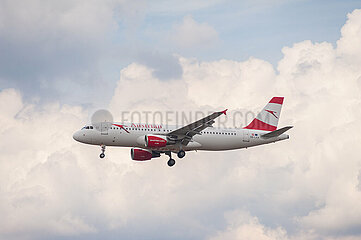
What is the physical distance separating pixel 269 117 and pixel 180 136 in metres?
17.3

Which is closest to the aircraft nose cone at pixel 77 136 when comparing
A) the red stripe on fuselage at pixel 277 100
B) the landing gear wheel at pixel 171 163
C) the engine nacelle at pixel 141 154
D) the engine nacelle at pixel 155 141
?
the engine nacelle at pixel 155 141

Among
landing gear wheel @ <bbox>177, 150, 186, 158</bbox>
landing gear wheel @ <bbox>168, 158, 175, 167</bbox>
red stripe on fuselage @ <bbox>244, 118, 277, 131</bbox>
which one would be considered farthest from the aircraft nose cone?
red stripe on fuselage @ <bbox>244, 118, 277, 131</bbox>

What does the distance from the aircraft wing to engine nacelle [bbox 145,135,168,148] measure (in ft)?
4.66

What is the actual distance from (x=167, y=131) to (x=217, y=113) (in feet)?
37.0

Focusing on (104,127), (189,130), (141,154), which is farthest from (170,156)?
(104,127)

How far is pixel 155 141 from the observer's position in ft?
267

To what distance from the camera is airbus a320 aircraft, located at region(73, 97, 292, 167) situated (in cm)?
8088

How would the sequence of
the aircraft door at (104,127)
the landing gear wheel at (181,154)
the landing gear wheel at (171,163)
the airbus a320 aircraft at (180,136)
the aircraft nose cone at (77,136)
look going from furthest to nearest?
the landing gear wheel at (171,163) → the landing gear wheel at (181,154) → the aircraft nose cone at (77,136) → the airbus a320 aircraft at (180,136) → the aircraft door at (104,127)

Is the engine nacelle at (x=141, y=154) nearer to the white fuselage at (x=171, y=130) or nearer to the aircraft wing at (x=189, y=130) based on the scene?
the white fuselage at (x=171, y=130)

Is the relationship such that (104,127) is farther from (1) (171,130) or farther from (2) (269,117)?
(2) (269,117)

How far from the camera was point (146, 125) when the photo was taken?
83.2 metres

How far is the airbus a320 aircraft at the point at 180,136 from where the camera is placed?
80.9 meters

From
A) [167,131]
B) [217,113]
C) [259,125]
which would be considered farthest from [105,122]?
[259,125]

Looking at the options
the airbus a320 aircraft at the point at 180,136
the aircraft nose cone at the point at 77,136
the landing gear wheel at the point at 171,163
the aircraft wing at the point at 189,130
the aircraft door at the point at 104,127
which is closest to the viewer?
the aircraft wing at the point at 189,130
